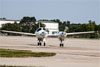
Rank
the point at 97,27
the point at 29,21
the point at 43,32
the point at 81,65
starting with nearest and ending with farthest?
the point at 81,65
the point at 43,32
the point at 97,27
the point at 29,21

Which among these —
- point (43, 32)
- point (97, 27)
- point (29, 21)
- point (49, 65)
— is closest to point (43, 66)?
point (49, 65)

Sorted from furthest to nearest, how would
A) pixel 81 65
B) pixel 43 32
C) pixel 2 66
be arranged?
pixel 43 32, pixel 81 65, pixel 2 66

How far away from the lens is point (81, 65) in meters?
18.0

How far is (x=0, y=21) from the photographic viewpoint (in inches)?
6161

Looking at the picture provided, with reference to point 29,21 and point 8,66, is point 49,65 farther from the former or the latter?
point 29,21

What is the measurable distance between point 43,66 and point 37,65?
1.71 ft

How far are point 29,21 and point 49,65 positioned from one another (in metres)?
150

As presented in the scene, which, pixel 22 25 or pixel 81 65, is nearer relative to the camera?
pixel 81 65

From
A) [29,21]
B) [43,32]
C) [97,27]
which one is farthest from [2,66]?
[29,21]

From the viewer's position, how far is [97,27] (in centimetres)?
14875

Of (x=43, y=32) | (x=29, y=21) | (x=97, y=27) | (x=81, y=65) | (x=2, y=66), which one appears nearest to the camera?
(x=2, y=66)

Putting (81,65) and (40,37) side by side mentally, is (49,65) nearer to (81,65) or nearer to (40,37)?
(81,65)

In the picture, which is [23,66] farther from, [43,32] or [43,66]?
[43,32]

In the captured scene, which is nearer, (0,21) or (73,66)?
(73,66)
